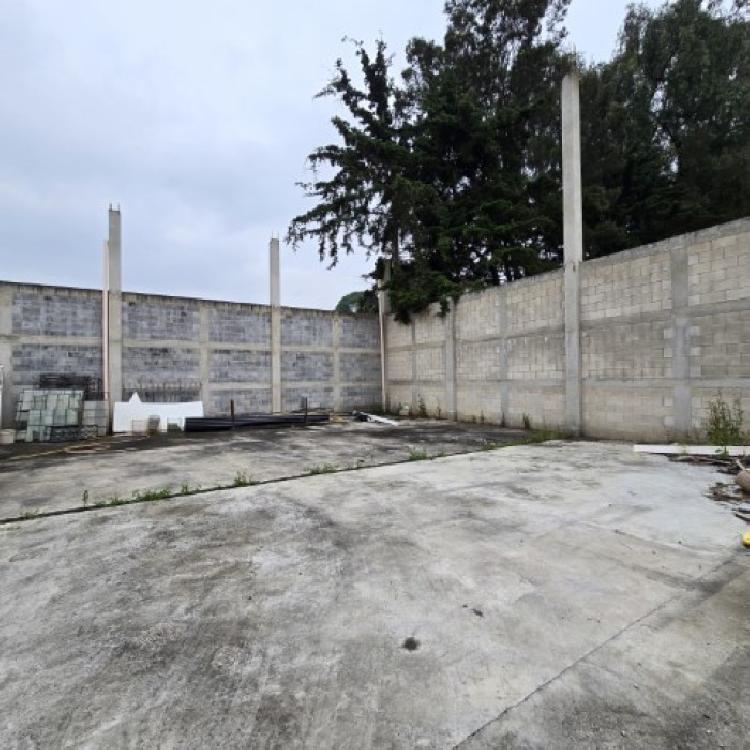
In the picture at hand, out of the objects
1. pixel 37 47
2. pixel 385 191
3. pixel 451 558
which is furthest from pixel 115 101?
pixel 451 558

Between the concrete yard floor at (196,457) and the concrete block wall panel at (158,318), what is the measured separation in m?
3.30

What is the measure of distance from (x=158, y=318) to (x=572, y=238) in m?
12.0

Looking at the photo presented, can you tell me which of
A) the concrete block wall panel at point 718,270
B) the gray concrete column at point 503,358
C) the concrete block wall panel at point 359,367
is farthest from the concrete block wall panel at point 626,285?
the concrete block wall panel at point 359,367

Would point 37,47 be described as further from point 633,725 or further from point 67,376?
point 633,725

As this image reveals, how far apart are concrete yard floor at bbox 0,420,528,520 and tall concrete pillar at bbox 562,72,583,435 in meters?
1.69

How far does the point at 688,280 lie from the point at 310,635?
9.20 metres

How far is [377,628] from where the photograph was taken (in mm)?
2186

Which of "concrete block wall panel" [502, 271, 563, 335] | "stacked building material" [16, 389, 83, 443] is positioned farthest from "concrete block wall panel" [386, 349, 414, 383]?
"stacked building material" [16, 389, 83, 443]

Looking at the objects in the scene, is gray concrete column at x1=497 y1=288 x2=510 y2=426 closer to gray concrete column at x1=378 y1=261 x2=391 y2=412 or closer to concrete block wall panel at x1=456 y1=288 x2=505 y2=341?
concrete block wall panel at x1=456 y1=288 x2=505 y2=341

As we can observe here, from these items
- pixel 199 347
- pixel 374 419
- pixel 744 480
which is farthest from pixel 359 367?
pixel 744 480

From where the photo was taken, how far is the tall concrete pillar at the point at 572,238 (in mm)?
9422

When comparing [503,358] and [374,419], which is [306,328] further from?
[503,358]

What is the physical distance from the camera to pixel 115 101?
422 inches

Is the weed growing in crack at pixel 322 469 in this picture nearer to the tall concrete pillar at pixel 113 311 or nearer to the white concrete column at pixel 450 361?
the white concrete column at pixel 450 361
